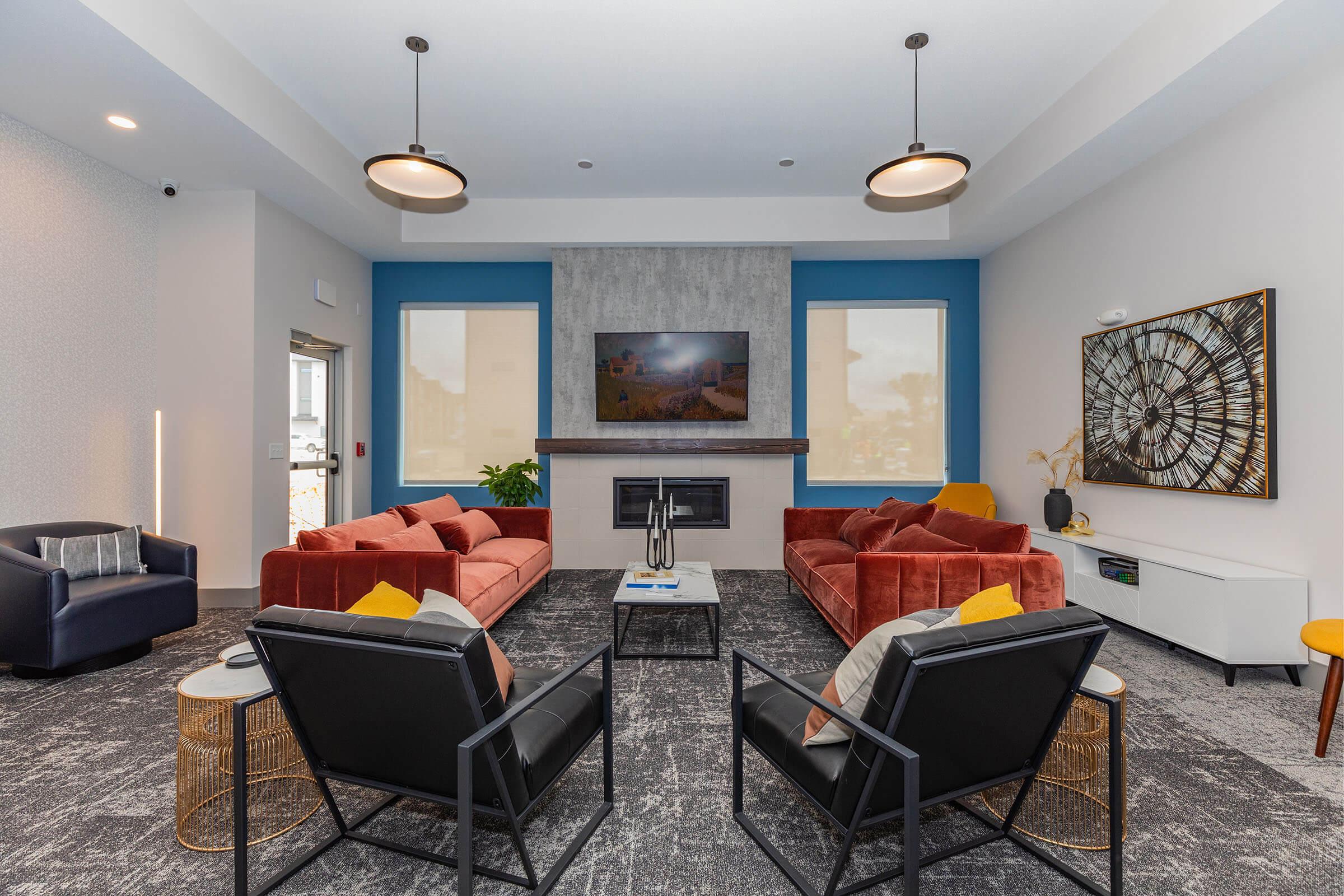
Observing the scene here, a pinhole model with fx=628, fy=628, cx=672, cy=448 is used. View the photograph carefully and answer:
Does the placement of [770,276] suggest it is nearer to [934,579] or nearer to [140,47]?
[934,579]

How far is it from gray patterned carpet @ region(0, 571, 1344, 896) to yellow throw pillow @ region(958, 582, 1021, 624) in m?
0.73

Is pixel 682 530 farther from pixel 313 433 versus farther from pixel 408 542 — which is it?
pixel 313 433

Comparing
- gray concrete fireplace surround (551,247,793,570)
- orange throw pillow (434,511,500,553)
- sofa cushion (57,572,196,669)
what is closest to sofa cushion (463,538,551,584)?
orange throw pillow (434,511,500,553)

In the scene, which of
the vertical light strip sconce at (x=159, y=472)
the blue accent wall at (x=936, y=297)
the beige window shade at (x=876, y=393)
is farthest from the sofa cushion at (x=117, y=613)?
the beige window shade at (x=876, y=393)

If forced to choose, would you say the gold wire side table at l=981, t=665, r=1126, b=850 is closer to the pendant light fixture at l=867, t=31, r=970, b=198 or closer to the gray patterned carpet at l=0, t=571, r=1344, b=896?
the gray patterned carpet at l=0, t=571, r=1344, b=896

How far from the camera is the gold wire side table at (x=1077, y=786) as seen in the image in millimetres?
1881

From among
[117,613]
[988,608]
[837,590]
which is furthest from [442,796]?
[117,613]

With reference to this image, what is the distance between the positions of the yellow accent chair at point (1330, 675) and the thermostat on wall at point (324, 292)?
21.8 ft

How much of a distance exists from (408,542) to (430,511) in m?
0.94

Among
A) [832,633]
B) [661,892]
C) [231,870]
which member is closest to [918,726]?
[661,892]

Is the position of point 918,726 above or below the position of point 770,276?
below

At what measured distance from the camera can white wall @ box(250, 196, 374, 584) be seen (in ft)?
15.3

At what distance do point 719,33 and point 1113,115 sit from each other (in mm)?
2337

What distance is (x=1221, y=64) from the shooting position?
3098 mm
